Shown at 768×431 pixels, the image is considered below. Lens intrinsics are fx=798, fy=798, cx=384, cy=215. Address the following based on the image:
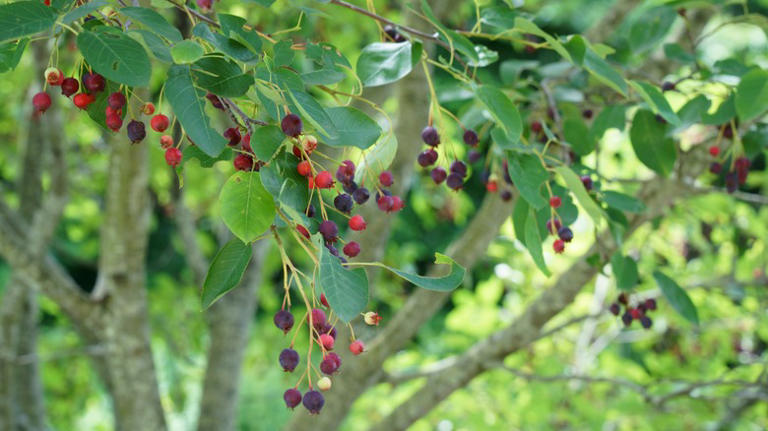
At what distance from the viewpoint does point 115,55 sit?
2.24ft

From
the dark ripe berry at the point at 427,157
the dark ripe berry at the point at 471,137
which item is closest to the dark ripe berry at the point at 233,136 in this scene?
the dark ripe berry at the point at 427,157

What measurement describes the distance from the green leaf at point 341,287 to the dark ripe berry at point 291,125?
0.36ft

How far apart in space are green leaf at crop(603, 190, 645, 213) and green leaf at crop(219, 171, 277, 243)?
0.59 m

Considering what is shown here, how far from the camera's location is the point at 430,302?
221 cm

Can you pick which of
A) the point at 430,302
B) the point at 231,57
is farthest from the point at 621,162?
the point at 231,57

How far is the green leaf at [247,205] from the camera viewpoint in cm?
71

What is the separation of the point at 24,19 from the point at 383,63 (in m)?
0.39

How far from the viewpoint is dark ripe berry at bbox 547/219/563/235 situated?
1.11 metres

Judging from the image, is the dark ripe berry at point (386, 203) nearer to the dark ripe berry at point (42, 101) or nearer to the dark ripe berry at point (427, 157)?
the dark ripe berry at point (427, 157)

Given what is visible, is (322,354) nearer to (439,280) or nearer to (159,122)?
(439,280)

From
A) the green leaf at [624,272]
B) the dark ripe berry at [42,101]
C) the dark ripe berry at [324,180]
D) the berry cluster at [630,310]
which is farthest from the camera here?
the berry cluster at [630,310]

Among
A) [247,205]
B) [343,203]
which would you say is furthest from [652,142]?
[247,205]

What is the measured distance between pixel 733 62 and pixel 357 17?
2088 millimetres

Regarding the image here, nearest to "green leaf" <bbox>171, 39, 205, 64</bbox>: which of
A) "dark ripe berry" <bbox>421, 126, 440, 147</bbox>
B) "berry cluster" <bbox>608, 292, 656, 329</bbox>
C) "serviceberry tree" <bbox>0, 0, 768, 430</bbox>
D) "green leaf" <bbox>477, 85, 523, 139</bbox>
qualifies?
"serviceberry tree" <bbox>0, 0, 768, 430</bbox>
